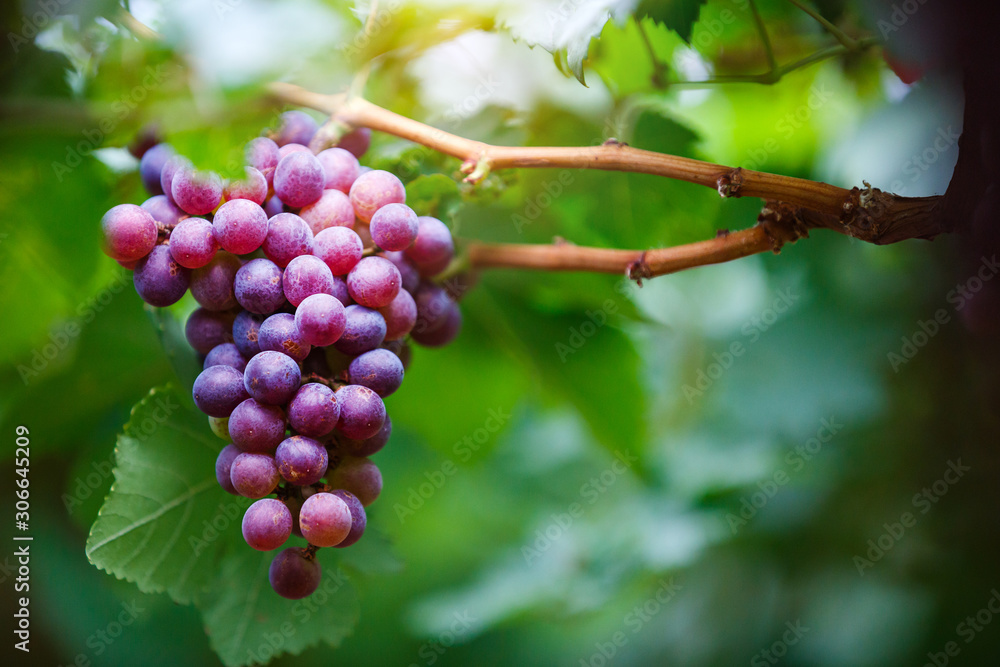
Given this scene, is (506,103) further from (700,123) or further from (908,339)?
(908,339)

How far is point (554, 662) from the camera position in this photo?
4.17 ft

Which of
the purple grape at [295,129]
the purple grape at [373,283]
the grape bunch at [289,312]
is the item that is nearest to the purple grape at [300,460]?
the grape bunch at [289,312]

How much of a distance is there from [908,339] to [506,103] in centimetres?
66

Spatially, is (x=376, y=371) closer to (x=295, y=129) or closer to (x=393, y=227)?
(x=393, y=227)

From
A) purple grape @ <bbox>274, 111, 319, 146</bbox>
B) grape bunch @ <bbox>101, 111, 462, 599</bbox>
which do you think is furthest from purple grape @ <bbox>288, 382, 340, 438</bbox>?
purple grape @ <bbox>274, 111, 319, 146</bbox>

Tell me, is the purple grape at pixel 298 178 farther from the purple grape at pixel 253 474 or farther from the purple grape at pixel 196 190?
the purple grape at pixel 253 474

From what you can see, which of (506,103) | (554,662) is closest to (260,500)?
(506,103)

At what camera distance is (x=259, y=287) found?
47 centimetres

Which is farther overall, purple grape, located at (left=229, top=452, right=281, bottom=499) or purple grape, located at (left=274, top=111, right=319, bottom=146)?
purple grape, located at (left=274, top=111, right=319, bottom=146)

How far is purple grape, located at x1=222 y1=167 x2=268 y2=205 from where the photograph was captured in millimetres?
496

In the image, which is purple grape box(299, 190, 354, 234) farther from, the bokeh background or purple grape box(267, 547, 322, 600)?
purple grape box(267, 547, 322, 600)

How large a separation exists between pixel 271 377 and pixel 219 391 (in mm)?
50

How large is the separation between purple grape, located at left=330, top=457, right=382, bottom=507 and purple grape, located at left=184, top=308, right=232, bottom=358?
14 cm

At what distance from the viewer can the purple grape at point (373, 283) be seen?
49cm
